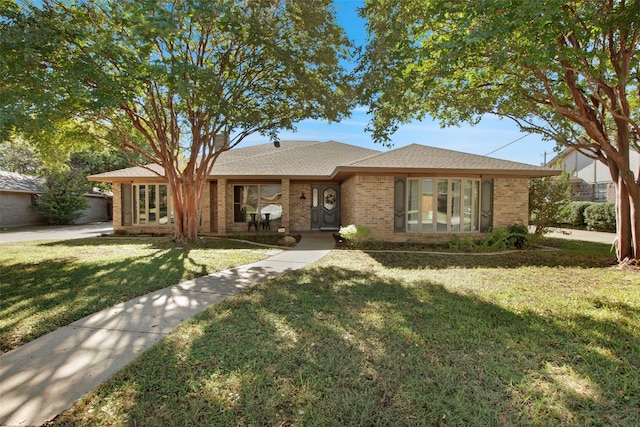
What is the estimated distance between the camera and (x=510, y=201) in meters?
12.0

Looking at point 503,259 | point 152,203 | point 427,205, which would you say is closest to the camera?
point 503,259

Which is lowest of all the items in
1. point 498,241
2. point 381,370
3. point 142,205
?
point 381,370

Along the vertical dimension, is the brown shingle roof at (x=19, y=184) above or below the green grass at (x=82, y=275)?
above

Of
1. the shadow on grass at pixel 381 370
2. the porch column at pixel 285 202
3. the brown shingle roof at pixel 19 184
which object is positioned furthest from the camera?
the brown shingle roof at pixel 19 184

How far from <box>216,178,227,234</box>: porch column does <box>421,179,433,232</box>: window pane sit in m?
8.91

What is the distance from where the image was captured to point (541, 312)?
4.54m

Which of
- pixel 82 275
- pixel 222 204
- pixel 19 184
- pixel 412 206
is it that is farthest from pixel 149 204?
pixel 19 184

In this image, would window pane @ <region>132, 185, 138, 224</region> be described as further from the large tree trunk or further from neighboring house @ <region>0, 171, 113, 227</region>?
neighboring house @ <region>0, 171, 113, 227</region>

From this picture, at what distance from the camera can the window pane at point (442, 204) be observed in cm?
1185

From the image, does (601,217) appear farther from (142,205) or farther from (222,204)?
(142,205)

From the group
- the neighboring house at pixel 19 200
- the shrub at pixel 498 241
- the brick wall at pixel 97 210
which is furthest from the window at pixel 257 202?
the brick wall at pixel 97 210

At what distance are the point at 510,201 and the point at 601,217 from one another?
10012 millimetres

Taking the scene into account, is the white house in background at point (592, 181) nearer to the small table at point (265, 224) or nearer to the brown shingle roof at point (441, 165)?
the brown shingle roof at point (441, 165)

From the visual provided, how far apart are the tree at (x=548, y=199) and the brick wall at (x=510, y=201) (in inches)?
20.7
